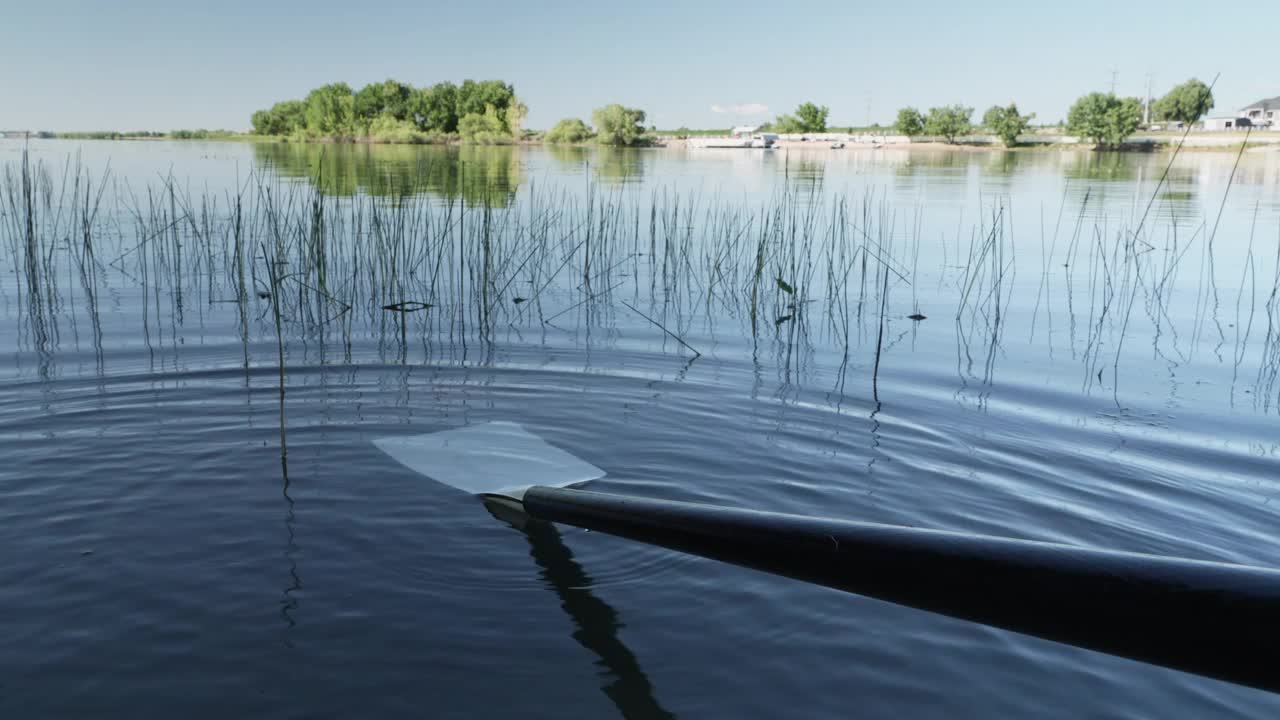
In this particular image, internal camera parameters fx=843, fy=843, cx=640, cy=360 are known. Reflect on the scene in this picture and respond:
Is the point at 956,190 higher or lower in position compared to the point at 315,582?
higher

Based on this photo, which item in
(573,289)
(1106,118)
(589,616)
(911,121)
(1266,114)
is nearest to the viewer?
(589,616)

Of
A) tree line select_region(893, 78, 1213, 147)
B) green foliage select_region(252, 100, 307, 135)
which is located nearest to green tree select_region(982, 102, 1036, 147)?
tree line select_region(893, 78, 1213, 147)

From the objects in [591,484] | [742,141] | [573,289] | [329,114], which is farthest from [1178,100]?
[591,484]

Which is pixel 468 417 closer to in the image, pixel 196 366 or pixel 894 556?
pixel 196 366

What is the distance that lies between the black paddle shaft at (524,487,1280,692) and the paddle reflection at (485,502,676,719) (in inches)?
26.5

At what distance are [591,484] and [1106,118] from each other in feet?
256

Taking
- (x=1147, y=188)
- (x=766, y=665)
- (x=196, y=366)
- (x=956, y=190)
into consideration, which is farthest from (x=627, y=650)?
(x=1147, y=188)

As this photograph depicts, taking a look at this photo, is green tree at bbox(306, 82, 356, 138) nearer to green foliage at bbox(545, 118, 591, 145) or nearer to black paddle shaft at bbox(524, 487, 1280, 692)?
green foliage at bbox(545, 118, 591, 145)

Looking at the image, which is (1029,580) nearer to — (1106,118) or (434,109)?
(1106,118)

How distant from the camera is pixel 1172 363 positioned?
6.41 metres

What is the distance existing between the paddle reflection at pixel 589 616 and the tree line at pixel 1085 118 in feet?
198

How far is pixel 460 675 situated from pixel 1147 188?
79.9 feet

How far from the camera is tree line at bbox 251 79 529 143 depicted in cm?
7425

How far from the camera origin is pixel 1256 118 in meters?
84.8
